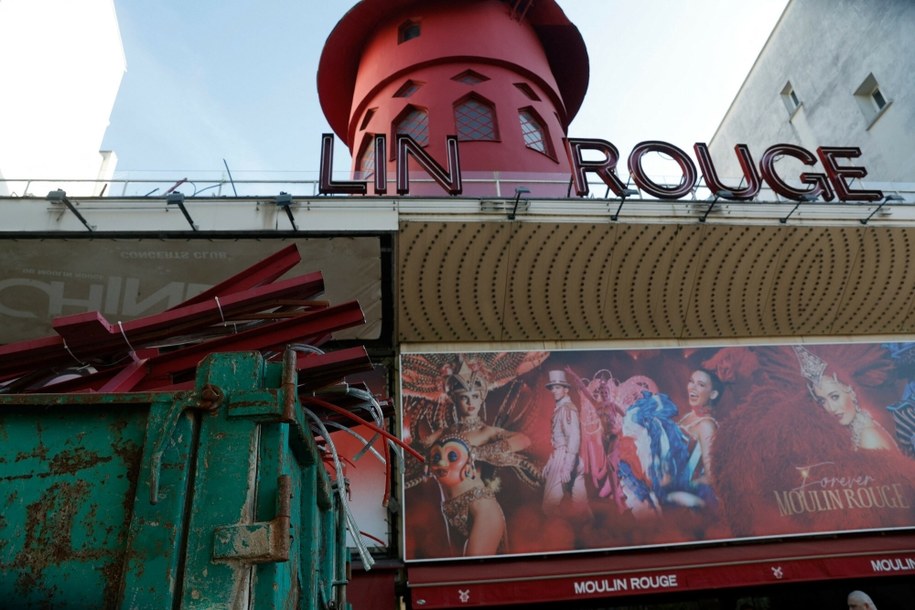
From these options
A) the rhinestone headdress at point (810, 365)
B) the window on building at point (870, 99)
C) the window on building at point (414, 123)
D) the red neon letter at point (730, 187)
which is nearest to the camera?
the red neon letter at point (730, 187)

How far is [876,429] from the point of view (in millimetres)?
8766

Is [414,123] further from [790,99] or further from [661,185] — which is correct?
[790,99]

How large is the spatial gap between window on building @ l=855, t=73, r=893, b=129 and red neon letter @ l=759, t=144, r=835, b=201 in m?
5.74

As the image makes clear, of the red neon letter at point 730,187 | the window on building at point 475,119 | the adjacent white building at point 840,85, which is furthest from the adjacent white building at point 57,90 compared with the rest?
the adjacent white building at point 840,85

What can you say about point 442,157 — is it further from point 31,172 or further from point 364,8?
point 31,172

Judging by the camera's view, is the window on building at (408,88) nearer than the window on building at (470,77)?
No

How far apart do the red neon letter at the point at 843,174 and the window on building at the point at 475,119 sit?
5.43 m

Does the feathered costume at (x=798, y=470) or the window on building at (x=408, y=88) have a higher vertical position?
the window on building at (x=408, y=88)

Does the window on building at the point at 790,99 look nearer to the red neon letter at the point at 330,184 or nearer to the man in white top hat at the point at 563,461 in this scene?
the man in white top hat at the point at 563,461

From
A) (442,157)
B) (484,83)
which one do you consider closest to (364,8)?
(484,83)

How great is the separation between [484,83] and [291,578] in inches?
462

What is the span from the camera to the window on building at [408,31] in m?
13.7

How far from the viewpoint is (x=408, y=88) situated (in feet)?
42.5

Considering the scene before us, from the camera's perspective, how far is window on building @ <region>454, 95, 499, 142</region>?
11906 millimetres
